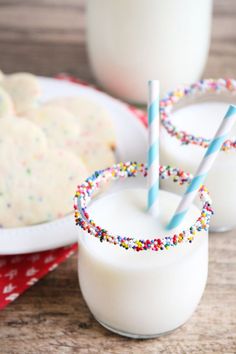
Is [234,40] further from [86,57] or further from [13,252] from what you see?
[13,252]

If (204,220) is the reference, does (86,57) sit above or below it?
below

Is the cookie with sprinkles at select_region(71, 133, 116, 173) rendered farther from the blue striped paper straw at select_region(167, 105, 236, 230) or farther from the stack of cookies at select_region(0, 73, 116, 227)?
the blue striped paper straw at select_region(167, 105, 236, 230)

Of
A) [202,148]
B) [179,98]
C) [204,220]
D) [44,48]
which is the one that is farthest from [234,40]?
[204,220]

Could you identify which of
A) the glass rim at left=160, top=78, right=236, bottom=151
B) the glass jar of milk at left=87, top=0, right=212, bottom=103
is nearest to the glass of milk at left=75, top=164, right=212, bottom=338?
the glass rim at left=160, top=78, right=236, bottom=151

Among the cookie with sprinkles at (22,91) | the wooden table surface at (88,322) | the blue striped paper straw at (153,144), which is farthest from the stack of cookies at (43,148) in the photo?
the blue striped paper straw at (153,144)

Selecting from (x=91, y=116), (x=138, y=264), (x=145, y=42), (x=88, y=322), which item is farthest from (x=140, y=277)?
(x=145, y=42)

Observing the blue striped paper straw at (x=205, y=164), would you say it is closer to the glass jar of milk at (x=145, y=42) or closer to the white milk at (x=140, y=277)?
the white milk at (x=140, y=277)
